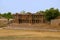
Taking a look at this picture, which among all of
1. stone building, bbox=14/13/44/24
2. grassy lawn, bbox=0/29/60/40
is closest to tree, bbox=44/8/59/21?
stone building, bbox=14/13/44/24

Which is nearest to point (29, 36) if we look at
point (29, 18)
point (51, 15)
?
point (29, 18)

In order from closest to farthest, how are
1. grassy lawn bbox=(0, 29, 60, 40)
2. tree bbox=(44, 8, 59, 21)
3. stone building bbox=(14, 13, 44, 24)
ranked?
grassy lawn bbox=(0, 29, 60, 40)
tree bbox=(44, 8, 59, 21)
stone building bbox=(14, 13, 44, 24)

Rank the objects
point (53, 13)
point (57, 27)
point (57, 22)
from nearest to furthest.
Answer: point (57, 27), point (57, 22), point (53, 13)

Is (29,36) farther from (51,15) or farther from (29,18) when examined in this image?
(51,15)

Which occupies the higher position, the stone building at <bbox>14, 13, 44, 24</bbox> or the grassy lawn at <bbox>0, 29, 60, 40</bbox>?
the stone building at <bbox>14, 13, 44, 24</bbox>

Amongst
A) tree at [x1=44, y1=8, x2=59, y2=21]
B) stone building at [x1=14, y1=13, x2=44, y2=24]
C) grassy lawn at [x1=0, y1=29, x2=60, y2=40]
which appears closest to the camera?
grassy lawn at [x1=0, y1=29, x2=60, y2=40]

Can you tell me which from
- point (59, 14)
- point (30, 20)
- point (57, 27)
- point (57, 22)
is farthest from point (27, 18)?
point (57, 27)

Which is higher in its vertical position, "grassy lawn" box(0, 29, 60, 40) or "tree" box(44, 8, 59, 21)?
"tree" box(44, 8, 59, 21)

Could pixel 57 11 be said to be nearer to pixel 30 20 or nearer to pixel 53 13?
pixel 53 13

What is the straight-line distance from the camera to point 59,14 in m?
76.6

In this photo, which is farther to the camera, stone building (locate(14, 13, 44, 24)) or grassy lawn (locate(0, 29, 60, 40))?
stone building (locate(14, 13, 44, 24))

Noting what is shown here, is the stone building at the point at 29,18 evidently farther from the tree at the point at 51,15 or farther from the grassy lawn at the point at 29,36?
the grassy lawn at the point at 29,36

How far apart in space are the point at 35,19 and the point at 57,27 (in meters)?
21.8

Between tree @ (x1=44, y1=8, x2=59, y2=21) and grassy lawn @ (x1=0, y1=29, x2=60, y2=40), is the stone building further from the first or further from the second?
grassy lawn @ (x1=0, y1=29, x2=60, y2=40)
